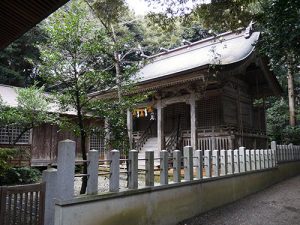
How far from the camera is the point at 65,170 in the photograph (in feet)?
13.4

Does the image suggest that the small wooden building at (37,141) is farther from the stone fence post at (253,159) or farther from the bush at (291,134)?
the bush at (291,134)

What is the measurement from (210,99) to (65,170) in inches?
461

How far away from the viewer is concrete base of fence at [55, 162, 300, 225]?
4.21 meters

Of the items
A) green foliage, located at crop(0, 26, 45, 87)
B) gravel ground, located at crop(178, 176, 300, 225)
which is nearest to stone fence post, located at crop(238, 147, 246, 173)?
gravel ground, located at crop(178, 176, 300, 225)

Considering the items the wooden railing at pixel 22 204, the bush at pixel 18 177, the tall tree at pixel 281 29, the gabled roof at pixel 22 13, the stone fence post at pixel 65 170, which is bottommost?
the bush at pixel 18 177

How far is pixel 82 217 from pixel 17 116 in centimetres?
883

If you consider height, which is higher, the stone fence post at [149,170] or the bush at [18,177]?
Result: the stone fence post at [149,170]

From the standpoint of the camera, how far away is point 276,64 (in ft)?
29.3

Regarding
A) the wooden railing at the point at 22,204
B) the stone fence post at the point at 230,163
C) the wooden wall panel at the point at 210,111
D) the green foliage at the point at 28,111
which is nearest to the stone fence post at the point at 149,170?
the wooden railing at the point at 22,204

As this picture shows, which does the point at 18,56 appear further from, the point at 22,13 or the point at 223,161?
the point at 22,13

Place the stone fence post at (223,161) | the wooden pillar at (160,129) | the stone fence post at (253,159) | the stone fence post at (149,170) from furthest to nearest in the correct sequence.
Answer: the wooden pillar at (160,129), the stone fence post at (253,159), the stone fence post at (223,161), the stone fence post at (149,170)

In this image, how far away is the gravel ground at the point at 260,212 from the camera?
20.9 ft

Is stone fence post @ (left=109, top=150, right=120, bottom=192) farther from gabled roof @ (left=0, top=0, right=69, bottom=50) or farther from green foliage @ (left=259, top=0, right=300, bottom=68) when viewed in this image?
green foliage @ (left=259, top=0, right=300, bottom=68)

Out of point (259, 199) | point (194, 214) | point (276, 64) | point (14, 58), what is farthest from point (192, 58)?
point (14, 58)
